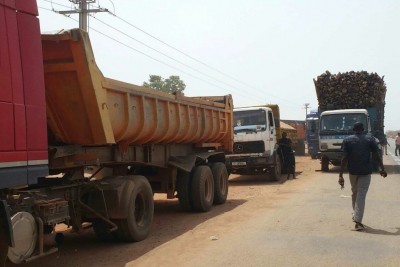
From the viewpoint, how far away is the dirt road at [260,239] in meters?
5.96

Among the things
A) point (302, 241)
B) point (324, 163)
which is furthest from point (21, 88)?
point (324, 163)

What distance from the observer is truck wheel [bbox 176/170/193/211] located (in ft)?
33.1

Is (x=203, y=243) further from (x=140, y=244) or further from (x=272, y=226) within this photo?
(x=272, y=226)

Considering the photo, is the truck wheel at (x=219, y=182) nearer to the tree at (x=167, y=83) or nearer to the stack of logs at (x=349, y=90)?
the stack of logs at (x=349, y=90)

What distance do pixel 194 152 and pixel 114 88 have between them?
4811mm

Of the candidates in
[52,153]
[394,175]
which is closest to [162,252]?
[52,153]

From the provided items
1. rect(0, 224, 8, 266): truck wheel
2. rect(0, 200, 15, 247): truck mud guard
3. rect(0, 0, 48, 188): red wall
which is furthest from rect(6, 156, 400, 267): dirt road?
rect(0, 0, 48, 188): red wall

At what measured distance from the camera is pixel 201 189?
10.1 meters

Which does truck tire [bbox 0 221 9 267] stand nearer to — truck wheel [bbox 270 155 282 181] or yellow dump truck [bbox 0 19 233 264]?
yellow dump truck [bbox 0 19 233 264]

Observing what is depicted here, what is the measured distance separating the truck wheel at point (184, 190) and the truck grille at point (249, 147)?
5.99 m

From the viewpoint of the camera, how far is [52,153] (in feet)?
19.2

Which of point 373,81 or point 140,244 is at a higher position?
point 373,81

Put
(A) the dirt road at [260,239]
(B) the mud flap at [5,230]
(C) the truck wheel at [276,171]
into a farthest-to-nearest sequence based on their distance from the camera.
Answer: (C) the truck wheel at [276,171]
(A) the dirt road at [260,239]
(B) the mud flap at [5,230]

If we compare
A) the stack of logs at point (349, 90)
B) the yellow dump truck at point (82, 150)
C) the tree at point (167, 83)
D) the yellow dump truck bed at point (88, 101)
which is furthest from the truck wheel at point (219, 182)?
the tree at point (167, 83)
